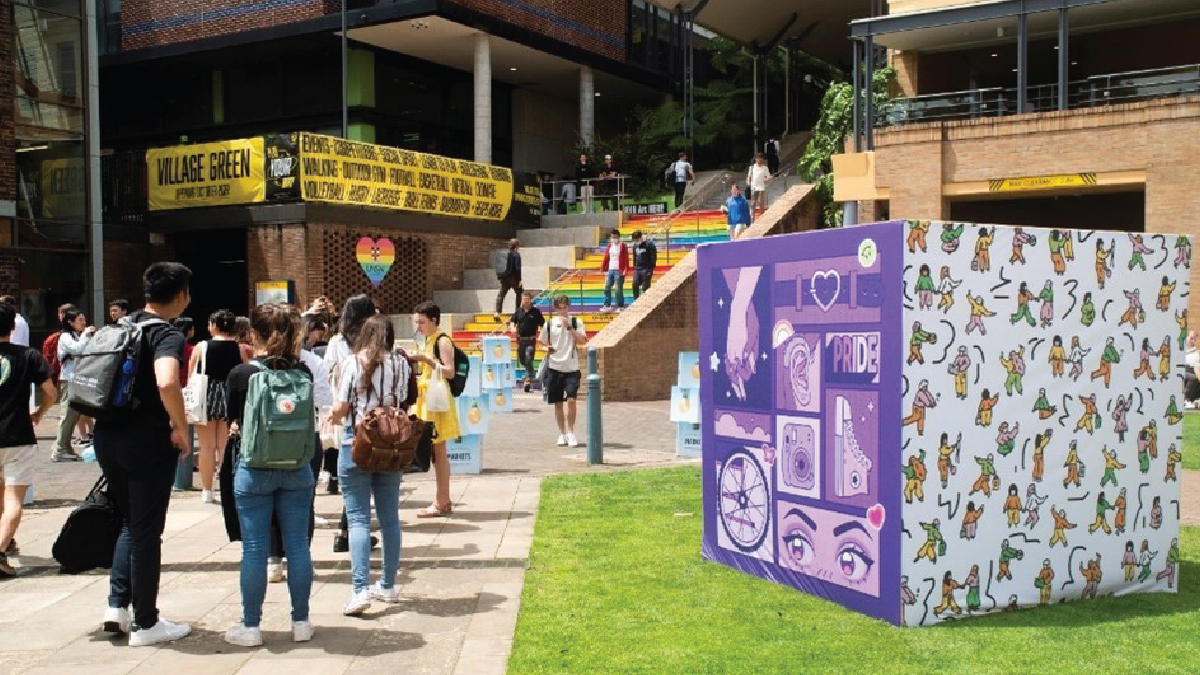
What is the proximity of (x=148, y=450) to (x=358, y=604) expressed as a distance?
1.50m

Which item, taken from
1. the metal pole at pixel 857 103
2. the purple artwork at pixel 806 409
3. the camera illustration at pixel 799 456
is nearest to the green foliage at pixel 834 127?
the metal pole at pixel 857 103

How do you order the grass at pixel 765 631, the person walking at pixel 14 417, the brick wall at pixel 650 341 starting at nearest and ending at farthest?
the grass at pixel 765 631, the person walking at pixel 14 417, the brick wall at pixel 650 341

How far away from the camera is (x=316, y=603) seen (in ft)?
23.5

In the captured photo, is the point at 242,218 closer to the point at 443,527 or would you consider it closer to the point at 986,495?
the point at 443,527

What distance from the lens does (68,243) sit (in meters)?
24.1

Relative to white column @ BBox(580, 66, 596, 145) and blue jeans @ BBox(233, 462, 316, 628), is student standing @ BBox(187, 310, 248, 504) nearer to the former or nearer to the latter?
blue jeans @ BBox(233, 462, 316, 628)

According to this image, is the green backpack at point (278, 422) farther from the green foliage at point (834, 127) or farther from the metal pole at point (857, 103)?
the green foliage at point (834, 127)

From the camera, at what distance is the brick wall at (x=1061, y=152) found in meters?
23.2

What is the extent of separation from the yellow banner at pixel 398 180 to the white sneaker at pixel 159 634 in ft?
62.8

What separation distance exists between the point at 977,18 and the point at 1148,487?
69.0ft

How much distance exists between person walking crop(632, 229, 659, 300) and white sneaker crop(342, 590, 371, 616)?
1764 cm

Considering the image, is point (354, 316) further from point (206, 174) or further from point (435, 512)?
point (206, 174)

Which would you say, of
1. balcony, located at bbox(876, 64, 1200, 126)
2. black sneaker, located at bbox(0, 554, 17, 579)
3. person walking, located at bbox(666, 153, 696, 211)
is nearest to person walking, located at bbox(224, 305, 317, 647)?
black sneaker, located at bbox(0, 554, 17, 579)

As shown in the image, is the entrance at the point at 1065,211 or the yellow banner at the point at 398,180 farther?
the entrance at the point at 1065,211
